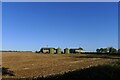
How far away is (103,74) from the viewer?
56.0 ft

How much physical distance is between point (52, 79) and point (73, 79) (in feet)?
4.92

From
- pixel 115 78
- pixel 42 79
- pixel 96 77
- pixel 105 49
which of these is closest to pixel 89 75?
pixel 96 77

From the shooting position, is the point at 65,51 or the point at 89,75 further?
the point at 65,51

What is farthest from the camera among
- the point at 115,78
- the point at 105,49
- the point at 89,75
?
the point at 105,49

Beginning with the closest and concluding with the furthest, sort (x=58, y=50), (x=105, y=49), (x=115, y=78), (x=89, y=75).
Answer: (x=115, y=78)
(x=89, y=75)
(x=58, y=50)
(x=105, y=49)

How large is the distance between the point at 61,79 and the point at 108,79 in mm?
2691

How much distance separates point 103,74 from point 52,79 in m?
3.03

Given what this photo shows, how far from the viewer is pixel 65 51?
12344cm

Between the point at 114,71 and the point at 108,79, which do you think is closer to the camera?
the point at 108,79

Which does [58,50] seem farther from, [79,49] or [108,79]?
[108,79]

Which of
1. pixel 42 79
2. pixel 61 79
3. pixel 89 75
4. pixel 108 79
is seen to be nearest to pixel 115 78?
pixel 108 79

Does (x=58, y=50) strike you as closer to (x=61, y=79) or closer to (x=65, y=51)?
(x=65, y=51)

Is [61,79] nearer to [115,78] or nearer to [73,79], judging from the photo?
[73,79]

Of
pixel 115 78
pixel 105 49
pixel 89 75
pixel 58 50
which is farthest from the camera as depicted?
pixel 105 49
